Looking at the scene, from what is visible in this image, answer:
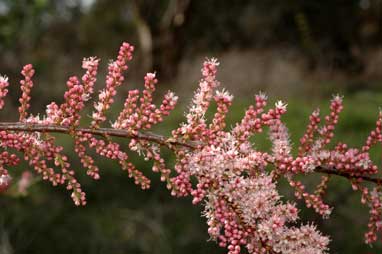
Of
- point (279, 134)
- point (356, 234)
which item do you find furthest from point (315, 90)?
point (279, 134)

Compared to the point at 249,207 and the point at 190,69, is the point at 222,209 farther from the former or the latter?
the point at 190,69

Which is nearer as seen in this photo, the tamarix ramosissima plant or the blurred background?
the tamarix ramosissima plant

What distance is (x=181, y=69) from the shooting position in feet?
49.9

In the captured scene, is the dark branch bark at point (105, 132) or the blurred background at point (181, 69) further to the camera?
the blurred background at point (181, 69)

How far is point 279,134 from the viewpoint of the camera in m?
1.71

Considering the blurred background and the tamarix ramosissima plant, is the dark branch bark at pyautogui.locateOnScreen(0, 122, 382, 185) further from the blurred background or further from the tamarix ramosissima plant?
the blurred background

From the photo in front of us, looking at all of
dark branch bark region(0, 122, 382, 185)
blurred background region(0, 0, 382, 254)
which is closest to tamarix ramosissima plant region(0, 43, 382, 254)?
dark branch bark region(0, 122, 382, 185)

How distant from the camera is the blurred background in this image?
6.27 m

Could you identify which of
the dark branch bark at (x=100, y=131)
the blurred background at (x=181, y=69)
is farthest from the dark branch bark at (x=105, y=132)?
the blurred background at (x=181, y=69)

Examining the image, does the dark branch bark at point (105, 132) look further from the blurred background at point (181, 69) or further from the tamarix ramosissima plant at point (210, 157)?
the blurred background at point (181, 69)

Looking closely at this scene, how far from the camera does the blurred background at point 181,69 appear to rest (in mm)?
6266

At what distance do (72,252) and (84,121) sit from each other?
6.27 m

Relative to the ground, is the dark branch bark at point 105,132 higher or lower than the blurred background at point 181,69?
lower

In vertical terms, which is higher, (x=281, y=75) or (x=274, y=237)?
(x=281, y=75)
